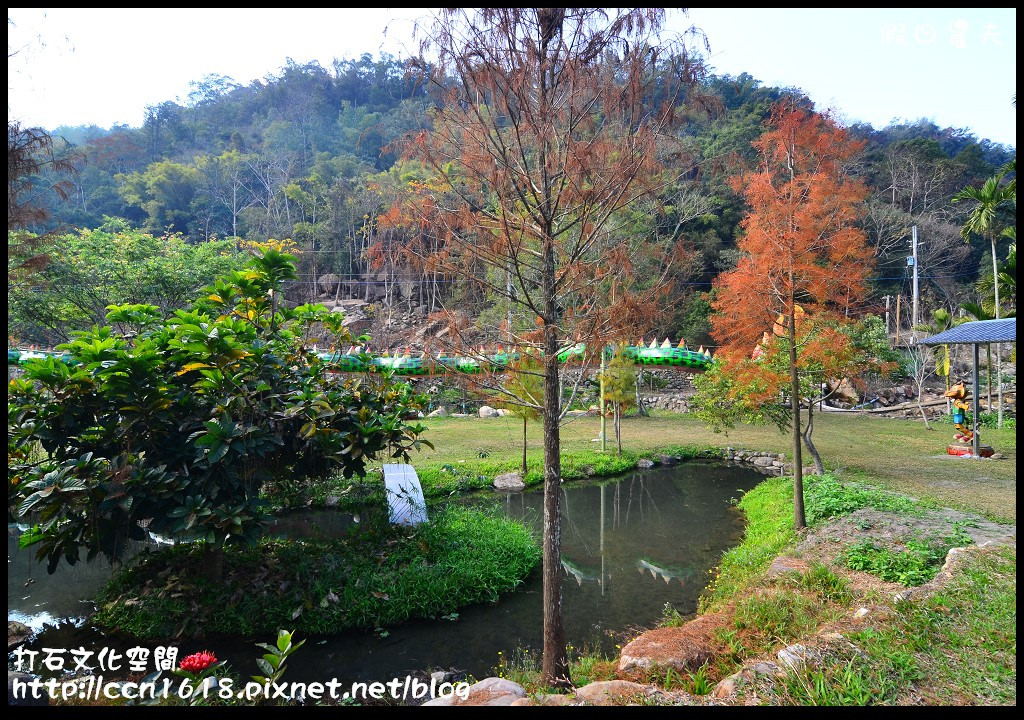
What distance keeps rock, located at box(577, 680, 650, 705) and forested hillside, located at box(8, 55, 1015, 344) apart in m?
12.0

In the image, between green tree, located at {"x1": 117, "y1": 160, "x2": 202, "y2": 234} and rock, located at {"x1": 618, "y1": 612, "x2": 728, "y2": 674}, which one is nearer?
rock, located at {"x1": 618, "y1": 612, "x2": 728, "y2": 674}

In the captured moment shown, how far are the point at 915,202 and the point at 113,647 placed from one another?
117 feet

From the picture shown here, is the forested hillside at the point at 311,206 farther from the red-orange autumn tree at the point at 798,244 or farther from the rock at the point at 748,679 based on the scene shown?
the rock at the point at 748,679

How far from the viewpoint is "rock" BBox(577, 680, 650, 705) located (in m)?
3.01

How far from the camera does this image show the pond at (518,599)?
186 inches

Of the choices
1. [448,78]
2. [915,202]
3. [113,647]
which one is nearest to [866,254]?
[448,78]

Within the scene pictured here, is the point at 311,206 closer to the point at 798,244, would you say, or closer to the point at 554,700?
the point at 798,244

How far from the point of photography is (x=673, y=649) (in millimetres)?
3980

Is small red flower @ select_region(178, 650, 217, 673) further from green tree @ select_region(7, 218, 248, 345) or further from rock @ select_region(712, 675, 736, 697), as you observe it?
green tree @ select_region(7, 218, 248, 345)

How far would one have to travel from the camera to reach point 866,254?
6.86 meters

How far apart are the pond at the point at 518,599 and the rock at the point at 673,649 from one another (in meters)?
0.76

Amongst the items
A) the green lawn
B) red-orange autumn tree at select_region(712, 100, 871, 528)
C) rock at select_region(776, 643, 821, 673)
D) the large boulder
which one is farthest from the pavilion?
the large boulder

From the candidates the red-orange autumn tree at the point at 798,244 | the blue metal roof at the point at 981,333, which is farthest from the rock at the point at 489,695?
the blue metal roof at the point at 981,333

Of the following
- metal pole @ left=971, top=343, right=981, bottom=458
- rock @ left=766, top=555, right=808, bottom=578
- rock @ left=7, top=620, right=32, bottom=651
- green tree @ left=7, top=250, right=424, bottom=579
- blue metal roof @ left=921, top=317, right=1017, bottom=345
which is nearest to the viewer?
green tree @ left=7, top=250, right=424, bottom=579
